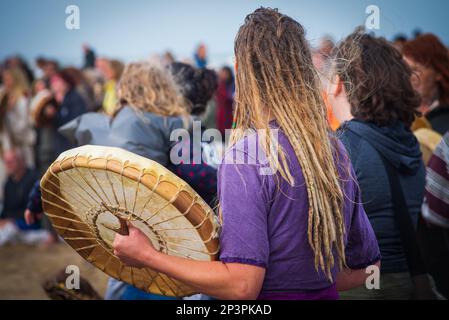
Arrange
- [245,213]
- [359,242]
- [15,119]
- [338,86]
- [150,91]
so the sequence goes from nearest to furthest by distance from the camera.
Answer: [245,213] < [359,242] < [338,86] < [150,91] < [15,119]

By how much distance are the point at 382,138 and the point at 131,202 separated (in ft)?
3.90

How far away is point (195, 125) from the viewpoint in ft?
10.5

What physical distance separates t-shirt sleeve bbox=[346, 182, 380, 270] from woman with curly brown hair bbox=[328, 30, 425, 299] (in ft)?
1.76

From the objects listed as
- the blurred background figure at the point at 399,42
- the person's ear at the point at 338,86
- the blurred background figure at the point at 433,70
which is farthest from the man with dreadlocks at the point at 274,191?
the blurred background figure at the point at 433,70

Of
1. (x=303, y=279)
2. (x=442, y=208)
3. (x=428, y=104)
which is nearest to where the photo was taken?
(x=303, y=279)

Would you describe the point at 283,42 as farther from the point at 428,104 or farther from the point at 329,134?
the point at 428,104

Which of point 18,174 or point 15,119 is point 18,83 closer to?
point 15,119

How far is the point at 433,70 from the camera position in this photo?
3.77 m

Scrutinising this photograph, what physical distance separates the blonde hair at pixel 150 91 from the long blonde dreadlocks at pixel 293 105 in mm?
1466

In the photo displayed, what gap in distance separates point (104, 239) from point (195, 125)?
1.28 m

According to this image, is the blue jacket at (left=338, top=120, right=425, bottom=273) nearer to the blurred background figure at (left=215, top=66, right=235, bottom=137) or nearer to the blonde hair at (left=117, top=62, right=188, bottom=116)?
the blonde hair at (left=117, top=62, right=188, bottom=116)

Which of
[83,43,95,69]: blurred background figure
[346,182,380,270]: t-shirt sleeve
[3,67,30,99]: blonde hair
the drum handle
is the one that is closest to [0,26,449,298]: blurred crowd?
[346,182,380,270]: t-shirt sleeve

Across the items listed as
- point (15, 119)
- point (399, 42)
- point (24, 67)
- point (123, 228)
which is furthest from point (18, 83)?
point (123, 228)
